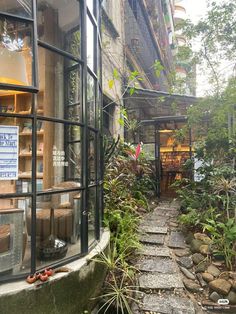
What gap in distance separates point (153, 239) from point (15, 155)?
356 cm

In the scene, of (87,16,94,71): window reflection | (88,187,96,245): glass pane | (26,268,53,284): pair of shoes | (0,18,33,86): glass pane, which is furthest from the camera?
(87,16,94,71): window reflection

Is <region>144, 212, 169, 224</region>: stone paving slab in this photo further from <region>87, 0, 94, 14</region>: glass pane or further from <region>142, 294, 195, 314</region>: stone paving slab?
<region>87, 0, 94, 14</region>: glass pane

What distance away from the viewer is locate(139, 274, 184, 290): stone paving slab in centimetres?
369

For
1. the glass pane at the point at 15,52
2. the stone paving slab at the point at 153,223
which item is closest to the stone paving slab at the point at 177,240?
the stone paving slab at the point at 153,223

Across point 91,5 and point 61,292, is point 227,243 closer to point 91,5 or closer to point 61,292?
point 61,292

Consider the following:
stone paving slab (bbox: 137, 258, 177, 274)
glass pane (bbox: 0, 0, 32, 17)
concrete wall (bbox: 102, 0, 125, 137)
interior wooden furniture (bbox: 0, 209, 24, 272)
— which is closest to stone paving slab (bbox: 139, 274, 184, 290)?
stone paving slab (bbox: 137, 258, 177, 274)

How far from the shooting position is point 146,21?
10805mm

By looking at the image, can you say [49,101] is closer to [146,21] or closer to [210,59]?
[210,59]

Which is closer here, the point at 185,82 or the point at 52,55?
the point at 52,55

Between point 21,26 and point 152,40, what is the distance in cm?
1070

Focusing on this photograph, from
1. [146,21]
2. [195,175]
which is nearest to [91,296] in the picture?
[195,175]

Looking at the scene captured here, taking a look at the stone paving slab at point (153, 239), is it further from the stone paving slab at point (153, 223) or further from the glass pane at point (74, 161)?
the glass pane at point (74, 161)

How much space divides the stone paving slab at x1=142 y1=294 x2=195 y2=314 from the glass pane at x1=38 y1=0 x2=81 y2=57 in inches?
131

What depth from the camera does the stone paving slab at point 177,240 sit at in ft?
16.4
